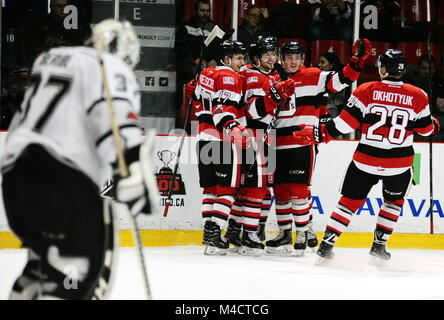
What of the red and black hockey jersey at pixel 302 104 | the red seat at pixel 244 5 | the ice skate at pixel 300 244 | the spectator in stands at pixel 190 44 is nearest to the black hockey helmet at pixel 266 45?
the red and black hockey jersey at pixel 302 104

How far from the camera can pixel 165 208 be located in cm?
536

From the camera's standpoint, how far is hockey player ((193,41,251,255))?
14.9 ft

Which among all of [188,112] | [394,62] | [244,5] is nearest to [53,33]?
[188,112]

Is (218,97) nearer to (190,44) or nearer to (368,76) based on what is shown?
(190,44)

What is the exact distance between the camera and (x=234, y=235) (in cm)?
505

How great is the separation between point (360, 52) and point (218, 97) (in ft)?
3.23

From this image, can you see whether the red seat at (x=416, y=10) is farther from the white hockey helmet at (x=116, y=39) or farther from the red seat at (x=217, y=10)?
the white hockey helmet at (x=116, y=39)

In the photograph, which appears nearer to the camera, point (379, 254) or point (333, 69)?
point (379, 254)

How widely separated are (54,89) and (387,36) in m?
5.54

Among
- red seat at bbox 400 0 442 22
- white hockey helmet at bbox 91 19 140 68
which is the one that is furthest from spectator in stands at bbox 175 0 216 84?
white hockey helmet at bbox 91 19 140 68

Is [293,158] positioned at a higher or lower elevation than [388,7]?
lower
